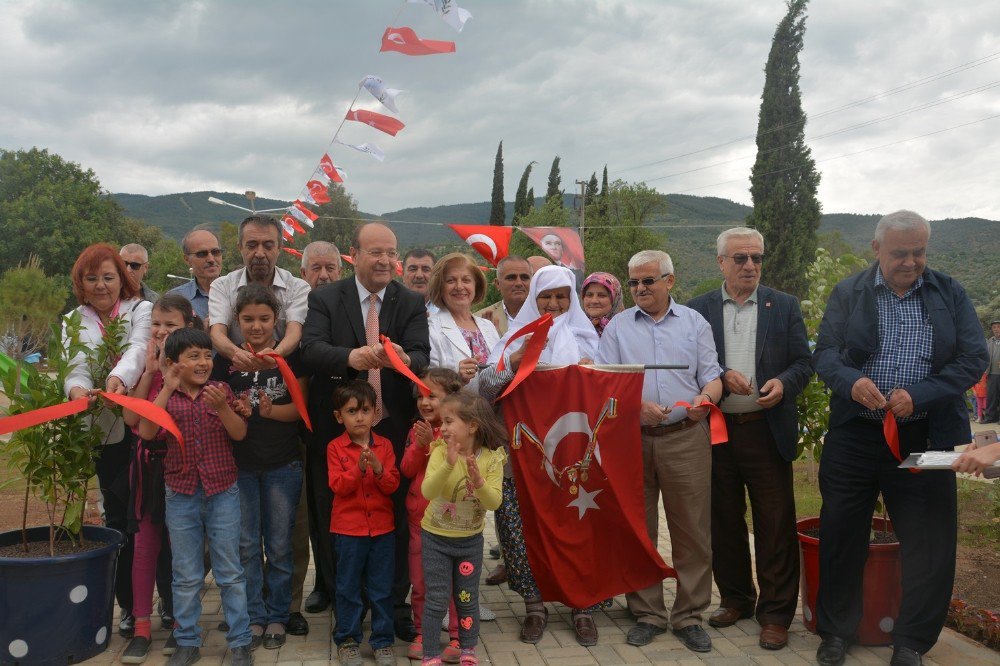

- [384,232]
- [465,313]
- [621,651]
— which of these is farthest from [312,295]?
[621,651]

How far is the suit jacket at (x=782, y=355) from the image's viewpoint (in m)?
4.45

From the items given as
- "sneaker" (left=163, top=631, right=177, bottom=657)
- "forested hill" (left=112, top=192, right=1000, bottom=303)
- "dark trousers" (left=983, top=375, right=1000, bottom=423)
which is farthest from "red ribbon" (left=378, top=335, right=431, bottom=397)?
"dark trousers" (left=983, top=375, right=1000, bottom=423)

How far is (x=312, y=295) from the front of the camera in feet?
14.7

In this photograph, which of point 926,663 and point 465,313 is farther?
point 465,313

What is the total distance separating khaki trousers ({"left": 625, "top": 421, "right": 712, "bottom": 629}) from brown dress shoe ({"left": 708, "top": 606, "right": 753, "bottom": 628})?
149 mm

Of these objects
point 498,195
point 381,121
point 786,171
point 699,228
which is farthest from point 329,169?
point 699,228

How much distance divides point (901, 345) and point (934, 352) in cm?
16

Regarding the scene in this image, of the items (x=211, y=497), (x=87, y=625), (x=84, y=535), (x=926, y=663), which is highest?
(x=211, y=497)

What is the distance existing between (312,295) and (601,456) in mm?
1941

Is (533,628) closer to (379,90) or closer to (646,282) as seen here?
(646,282)

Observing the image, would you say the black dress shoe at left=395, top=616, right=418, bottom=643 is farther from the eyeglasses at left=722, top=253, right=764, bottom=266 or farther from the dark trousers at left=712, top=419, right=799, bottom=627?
the eyeglasses at left=722, top=253, right=764, bottom=266

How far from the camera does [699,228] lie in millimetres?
80500

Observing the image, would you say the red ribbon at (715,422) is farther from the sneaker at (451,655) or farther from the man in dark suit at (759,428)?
the sneaker at (451,655)

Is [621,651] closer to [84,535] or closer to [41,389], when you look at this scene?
[84,535]
